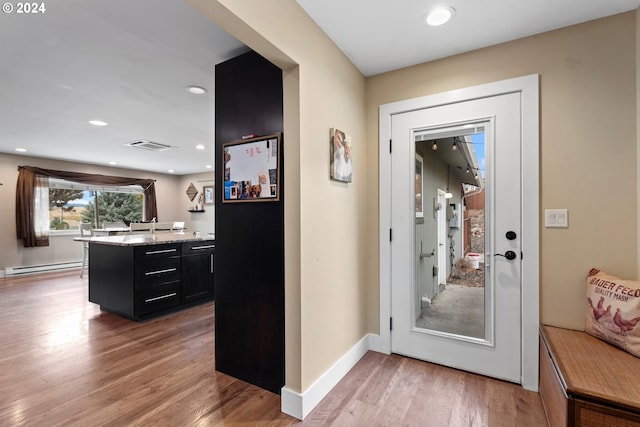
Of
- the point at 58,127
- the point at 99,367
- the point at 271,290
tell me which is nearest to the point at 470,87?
the point at 271,290

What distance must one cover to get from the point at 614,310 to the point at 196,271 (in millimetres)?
3984

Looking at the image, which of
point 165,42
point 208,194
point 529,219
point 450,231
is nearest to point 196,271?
point 165,42

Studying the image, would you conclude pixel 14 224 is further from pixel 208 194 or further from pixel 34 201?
pixel 208 194

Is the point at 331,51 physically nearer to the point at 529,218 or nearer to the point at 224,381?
the point at 529,218

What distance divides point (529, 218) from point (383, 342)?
1463 millimetres

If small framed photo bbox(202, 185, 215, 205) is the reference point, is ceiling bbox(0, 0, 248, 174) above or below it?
above

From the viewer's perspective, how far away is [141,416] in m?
1.77

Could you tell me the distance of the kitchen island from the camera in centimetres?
334

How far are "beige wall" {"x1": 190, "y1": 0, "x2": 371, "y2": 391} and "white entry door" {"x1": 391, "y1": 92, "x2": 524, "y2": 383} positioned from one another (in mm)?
506

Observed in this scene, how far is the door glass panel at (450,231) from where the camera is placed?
87.5 inches

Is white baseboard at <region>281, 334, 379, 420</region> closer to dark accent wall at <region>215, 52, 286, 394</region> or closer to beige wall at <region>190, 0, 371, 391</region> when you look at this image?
beige wall at <region>190, 0, 371, 391</region>

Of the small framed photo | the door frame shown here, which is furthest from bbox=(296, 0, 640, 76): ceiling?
the small framed photo

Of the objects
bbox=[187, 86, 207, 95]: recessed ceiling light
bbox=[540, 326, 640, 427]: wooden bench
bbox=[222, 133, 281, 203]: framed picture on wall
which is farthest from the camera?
bbox=[187, 86, 207, 95]: recessed ceiling light

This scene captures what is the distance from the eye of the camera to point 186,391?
2027 millimetres
